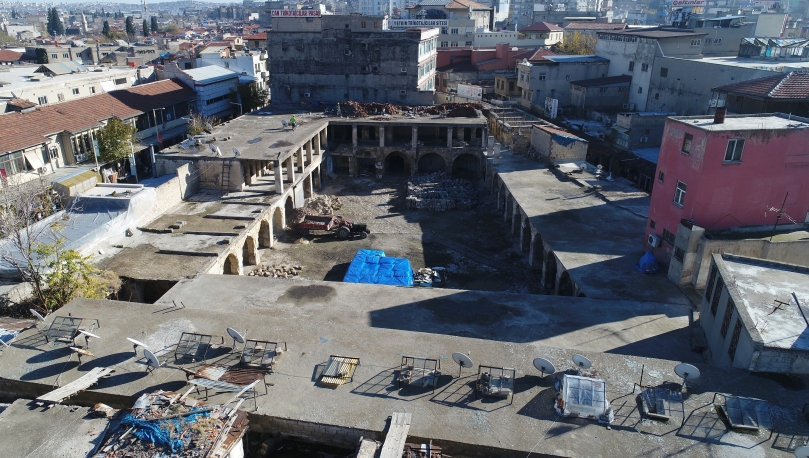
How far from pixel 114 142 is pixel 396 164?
90.6ft

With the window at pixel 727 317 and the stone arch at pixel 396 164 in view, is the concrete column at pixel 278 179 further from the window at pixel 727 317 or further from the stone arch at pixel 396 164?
the window at pixel 727 317

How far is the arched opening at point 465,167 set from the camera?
56656 mm

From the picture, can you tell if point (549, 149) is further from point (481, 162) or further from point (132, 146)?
point (132, 146)

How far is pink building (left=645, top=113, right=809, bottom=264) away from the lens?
24.5 metres

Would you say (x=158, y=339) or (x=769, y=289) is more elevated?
(x=769, y=289)

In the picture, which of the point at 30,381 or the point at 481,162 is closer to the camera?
the point at 30,381

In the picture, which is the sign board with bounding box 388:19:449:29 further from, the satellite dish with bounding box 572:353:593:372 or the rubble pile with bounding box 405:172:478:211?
the satellite dish with bounding box 572:353:593:372

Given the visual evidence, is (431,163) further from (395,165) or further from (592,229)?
(592,229)

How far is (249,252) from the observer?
34.8m

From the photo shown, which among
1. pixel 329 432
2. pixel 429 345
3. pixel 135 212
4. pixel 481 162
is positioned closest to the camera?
pixel 329 432

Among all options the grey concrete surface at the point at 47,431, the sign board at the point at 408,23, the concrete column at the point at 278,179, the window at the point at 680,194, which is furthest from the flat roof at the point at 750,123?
the sign board at the point at 408,23

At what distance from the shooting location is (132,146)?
45.5 metres

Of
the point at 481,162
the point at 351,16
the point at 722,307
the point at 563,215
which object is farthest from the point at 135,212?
the point at 351,16

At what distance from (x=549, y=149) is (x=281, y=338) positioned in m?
32.9
